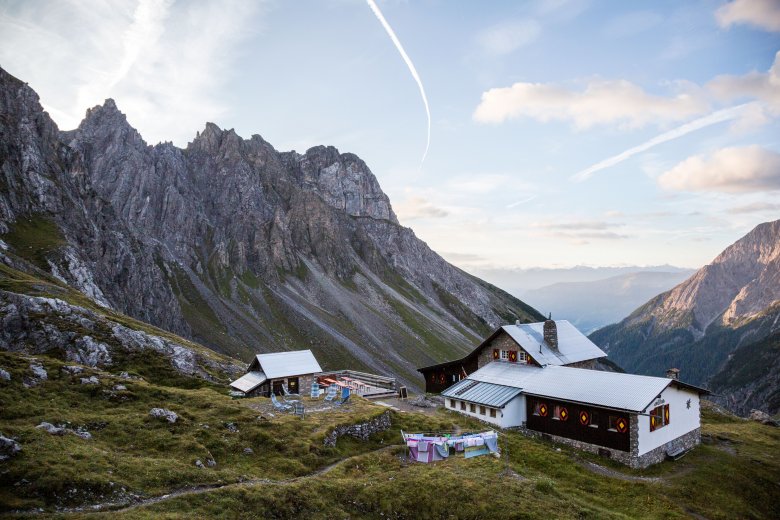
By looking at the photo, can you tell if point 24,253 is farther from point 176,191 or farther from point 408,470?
point 176,191

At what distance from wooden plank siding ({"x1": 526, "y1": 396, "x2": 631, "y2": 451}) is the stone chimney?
1319 cm

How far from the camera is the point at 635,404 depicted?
36.5 meters

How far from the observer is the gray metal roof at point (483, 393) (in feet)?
144

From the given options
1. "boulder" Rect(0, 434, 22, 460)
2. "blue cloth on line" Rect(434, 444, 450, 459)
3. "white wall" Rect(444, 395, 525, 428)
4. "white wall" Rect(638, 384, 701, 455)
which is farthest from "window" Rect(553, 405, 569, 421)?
"boulder" Rect(0, 434, 22, 460)

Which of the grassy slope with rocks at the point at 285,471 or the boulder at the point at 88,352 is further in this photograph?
the boulder at the point at 88,352

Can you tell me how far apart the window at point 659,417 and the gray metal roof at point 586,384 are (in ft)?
5.94

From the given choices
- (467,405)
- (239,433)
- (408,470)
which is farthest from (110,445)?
(467,405)

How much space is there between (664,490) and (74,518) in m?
34.4

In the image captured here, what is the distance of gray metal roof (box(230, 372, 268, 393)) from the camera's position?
159 ft

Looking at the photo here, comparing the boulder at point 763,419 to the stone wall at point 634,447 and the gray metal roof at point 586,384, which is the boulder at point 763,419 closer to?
the stone wall at point 634,447

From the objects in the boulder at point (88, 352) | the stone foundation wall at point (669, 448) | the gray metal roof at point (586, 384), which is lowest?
the stone foundation wall at point (669, 448)

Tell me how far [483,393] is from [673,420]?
16490 mm

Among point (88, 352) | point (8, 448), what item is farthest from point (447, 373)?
point (8, 448)

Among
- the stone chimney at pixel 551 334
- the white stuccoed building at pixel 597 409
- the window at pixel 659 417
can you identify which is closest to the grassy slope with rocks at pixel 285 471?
the white stuccoed building at pixel 597 409
